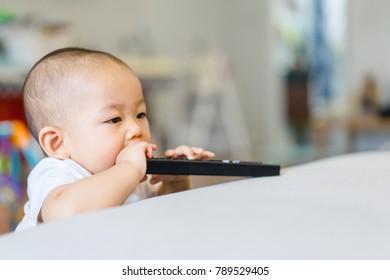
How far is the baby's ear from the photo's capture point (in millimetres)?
747

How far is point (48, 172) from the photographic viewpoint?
69 centimetres

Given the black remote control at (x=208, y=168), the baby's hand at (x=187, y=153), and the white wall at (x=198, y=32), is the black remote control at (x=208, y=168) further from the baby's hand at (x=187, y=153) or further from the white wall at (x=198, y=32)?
the white wall at (x=198, y=32)

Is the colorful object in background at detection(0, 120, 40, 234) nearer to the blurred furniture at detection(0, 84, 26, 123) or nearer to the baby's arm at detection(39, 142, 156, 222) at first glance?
the blurred furniture at detection(0, 84, 26, 123)

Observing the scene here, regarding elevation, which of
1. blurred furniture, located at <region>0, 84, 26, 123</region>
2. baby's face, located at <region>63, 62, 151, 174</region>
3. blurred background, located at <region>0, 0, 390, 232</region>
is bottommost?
baby's face, located at <region>63, 62, 151, 174</region>

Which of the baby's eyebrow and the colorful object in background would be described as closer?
the baby's eyebrow

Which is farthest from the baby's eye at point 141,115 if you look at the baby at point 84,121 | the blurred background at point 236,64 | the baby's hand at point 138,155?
the blurred background at point 236,64

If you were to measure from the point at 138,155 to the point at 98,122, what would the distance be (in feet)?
0.36

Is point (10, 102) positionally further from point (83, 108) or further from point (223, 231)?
point (223, 231)

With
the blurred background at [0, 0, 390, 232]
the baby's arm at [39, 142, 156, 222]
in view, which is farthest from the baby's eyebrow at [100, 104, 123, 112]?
the blurred background at [0, 0, 390, 232]

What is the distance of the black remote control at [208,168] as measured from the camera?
0.66m

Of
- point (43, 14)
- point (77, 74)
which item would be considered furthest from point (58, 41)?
point (77, 74)

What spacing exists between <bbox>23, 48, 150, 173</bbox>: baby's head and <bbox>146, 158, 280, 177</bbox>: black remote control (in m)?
0.10

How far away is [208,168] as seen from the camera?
→ 0.67 meters

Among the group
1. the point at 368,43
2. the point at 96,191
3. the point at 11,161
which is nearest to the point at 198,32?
the point at 368,43
